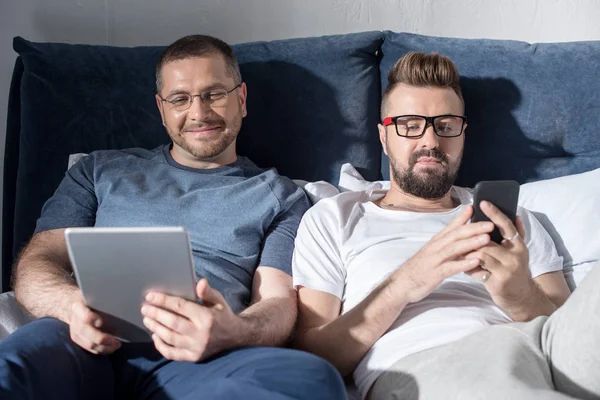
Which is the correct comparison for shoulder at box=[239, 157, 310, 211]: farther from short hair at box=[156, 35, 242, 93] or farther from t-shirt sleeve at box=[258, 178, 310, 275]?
short hair at box=[156, 35, 242, 93]

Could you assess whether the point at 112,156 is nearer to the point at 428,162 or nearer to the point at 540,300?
the point at 428,162

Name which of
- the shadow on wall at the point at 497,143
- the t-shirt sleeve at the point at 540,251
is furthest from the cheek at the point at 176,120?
the t-shirt sleeve at the point at 540,251

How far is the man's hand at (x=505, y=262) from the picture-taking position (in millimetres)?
1318

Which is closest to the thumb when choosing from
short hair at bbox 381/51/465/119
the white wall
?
short hair at bbox 381/51/465/119

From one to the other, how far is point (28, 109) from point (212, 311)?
1.01 m

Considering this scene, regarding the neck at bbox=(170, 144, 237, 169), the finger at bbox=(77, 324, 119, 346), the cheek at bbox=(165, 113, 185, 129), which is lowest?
the finger at bbox=(77, 324, 119, 346)

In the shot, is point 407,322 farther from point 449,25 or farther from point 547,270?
point 449,25

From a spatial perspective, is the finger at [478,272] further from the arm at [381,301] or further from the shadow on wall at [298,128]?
the shadow on wall at [298,128]

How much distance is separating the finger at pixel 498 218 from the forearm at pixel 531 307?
0.61 feet

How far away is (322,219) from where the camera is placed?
169 centimetres

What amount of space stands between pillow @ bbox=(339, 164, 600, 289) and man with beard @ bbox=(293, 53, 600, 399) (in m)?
0.10

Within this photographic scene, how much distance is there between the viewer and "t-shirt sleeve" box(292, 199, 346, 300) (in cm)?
160

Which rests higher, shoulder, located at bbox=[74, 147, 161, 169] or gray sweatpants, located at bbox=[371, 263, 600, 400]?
shoulder, located at bbox=[74, 147, 161, 169]

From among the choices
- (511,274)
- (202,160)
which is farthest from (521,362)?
(202,160)
